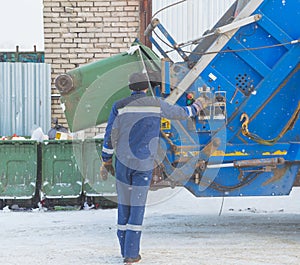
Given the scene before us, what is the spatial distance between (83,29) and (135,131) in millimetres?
5969

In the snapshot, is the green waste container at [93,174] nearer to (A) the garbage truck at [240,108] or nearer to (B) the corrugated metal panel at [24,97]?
(B) the corrugated metal panel at [24,97]

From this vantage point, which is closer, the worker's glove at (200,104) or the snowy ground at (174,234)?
the snowy ground at (174,234)

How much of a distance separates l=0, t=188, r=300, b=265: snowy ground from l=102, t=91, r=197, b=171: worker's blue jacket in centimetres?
Answer: 88

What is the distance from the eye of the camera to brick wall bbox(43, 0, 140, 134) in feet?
39.7

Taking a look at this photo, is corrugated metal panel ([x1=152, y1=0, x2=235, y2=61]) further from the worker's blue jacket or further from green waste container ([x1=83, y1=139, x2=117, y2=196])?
the worker's blue jacket

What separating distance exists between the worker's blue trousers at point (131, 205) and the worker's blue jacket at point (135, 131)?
8 cm

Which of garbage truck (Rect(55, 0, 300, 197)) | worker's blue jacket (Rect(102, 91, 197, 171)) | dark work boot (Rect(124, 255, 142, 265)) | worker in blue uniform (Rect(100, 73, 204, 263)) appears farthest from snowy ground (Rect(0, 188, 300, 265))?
worker's blue jacket (Rect(102, 91, 197, 171))

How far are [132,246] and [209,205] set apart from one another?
4078mm

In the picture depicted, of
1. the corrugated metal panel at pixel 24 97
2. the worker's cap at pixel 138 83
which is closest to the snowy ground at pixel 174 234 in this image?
the worker's cap at pixel 138 83

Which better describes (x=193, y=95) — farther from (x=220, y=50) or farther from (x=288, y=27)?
(x=288, y=27)

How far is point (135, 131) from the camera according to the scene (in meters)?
6.47

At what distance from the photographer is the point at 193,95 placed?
7434 millimetres

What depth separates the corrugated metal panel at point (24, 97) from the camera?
1184 cm

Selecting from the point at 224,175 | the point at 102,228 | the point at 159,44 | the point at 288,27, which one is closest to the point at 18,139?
the point at 102,228
